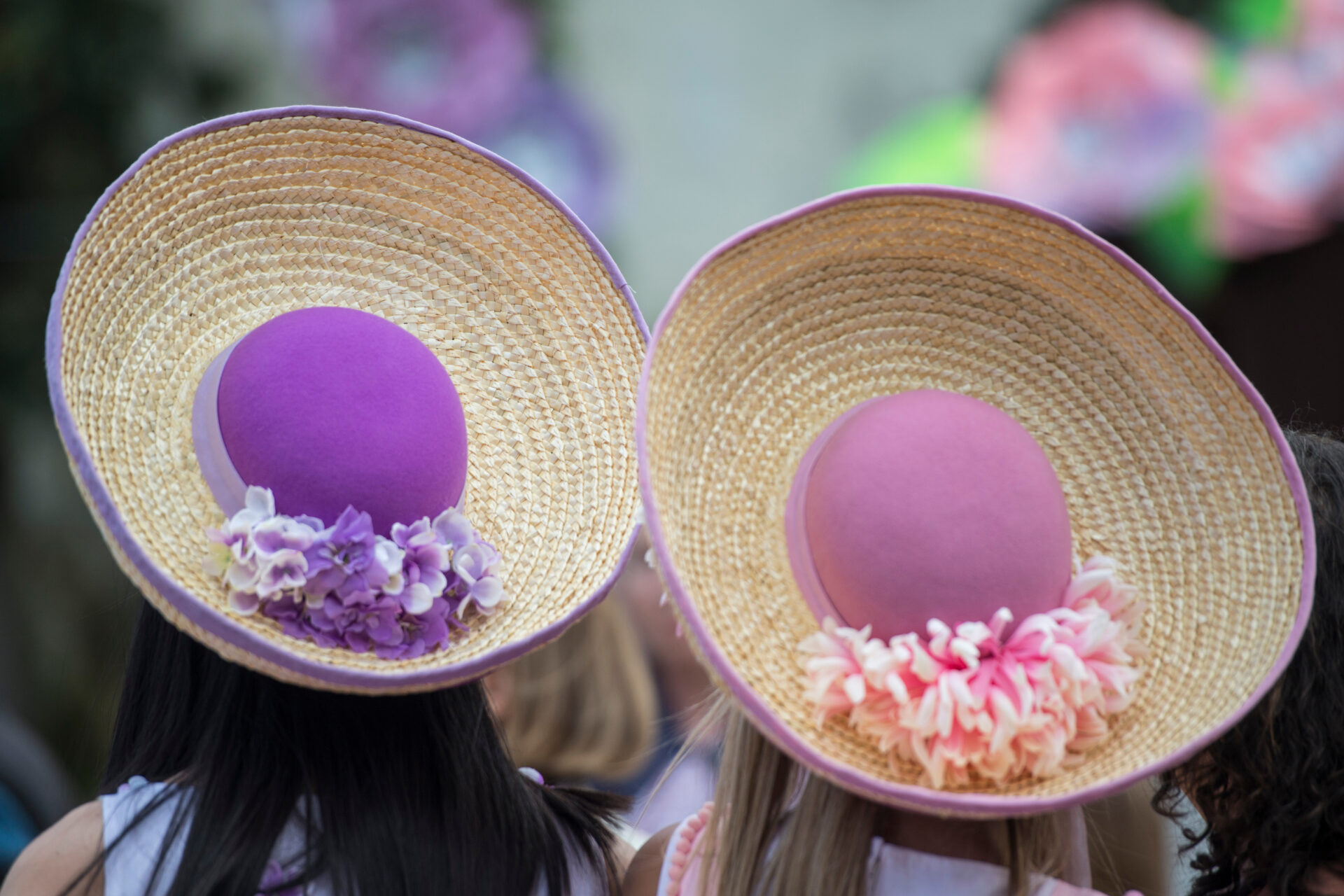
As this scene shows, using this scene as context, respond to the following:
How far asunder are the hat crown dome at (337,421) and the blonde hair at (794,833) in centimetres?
50

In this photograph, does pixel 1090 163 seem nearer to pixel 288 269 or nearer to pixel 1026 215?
pixel 1026 215

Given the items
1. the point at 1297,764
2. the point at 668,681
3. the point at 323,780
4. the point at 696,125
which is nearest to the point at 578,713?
the point at 668,681

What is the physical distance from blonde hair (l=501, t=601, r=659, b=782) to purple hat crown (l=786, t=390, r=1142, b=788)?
1.99 meters

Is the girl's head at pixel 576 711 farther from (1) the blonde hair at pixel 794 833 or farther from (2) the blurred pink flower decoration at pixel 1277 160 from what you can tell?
(2) the blurred pink flower decoration at pixel 1277 160

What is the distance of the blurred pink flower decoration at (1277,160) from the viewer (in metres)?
3.81

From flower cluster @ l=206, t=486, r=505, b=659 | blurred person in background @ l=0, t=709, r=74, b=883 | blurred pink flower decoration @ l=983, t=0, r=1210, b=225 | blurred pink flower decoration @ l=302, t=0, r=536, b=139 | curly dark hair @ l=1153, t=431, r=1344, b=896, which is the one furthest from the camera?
blurred pink flower decoration @ l=302, t=0, r=536, b=139

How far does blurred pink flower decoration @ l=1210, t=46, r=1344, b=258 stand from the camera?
3.81m

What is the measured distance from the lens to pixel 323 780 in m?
1.52

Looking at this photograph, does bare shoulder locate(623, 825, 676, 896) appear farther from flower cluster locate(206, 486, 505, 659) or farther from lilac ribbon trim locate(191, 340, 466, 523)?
lilac ribbon trim locate(191, 340, 466, 523)

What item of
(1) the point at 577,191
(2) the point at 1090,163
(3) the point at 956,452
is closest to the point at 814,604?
(3) the point at 956,452

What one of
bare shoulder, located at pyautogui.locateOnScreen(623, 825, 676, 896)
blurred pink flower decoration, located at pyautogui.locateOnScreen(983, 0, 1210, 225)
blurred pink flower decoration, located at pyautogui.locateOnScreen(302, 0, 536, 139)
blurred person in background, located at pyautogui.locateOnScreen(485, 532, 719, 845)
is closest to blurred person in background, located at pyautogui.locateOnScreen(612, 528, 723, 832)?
blurred person in background, located at pyautogui.locateOnScreen(485, 532, 719, 845)

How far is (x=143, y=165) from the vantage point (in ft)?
4.85

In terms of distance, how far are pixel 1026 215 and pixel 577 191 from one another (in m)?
3.79

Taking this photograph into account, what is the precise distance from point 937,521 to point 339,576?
68 cm
